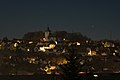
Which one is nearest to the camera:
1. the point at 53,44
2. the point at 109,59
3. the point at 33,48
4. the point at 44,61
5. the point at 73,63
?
the point at 73,63

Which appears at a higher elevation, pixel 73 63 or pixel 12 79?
pixel 73 63

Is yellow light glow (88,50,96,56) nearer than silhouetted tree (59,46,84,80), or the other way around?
silhouetted tree (59,46,84,80)

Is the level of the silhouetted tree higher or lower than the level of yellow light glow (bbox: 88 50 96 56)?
higher

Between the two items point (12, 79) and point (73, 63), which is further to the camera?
point (12, 79)

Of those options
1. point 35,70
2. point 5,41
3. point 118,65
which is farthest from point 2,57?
point 118,65

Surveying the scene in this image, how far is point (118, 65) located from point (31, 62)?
79.0ft

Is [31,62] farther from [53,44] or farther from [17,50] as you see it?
[53,44]

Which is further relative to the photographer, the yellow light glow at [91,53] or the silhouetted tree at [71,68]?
the yellow light glow at [91,53]

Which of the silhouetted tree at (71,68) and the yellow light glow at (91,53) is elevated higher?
the silhouetted tree at (71,68)

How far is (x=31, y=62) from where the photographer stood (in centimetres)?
10212

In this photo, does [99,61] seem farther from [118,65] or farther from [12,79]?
[12,79]

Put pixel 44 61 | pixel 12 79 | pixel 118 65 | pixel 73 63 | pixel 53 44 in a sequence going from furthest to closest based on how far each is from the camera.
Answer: pixel 53 44
pixel 44 61
pixel 118 65
pixel 12 79
pixel 73 63

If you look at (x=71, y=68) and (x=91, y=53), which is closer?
(x=71, y=68)

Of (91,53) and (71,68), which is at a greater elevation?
(71,68)
